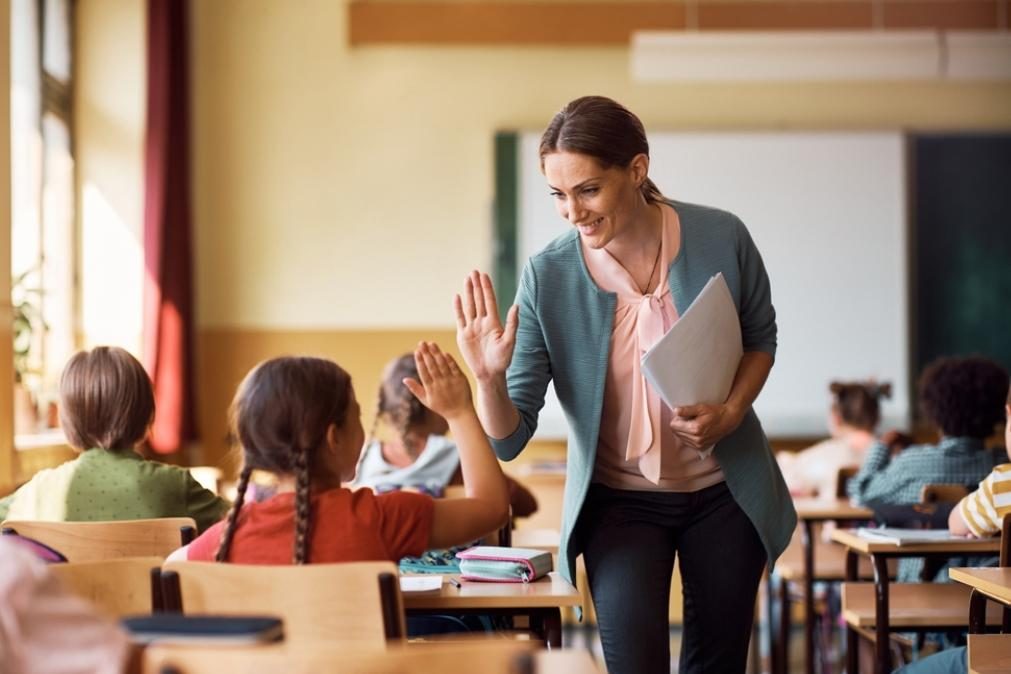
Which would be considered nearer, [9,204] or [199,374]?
[9,204]

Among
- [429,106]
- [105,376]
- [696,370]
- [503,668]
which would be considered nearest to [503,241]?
[429,106]

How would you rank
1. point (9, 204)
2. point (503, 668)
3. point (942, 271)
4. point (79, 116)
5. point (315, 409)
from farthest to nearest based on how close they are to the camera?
1. point (942, 271)
2. point (79, 116)
3. point (9, 204)
4. point (315, 409)
5. point (503, 668)

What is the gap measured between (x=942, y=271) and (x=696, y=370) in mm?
4739

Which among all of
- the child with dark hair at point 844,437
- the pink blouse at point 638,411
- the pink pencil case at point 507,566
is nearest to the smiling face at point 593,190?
the pink blouse at point 638,411

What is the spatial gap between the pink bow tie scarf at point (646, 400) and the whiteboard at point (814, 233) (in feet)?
13.6

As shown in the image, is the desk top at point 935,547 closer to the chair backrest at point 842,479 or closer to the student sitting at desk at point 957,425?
the student sitting at desk at point 957,425

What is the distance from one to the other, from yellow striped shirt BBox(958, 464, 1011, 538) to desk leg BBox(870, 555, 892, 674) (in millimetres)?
242

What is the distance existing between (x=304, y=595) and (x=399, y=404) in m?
2.04

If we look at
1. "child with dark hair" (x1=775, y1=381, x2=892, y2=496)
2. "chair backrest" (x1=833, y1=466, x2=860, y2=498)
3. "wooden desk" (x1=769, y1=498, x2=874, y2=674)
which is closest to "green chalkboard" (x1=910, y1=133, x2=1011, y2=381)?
"child with dark hair" (x1=775, y1=381, x2=892, y2=496)

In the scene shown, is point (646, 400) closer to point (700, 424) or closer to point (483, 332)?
point (700, 424)

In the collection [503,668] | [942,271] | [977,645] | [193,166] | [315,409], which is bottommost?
[977,645]

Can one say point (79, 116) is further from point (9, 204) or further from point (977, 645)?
point (977, 645)

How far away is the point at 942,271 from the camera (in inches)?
258

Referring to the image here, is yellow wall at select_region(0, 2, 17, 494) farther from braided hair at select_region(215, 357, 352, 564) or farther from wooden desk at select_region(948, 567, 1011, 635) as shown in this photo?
wooden desk at select_region(948, 567, 1011, 635)
